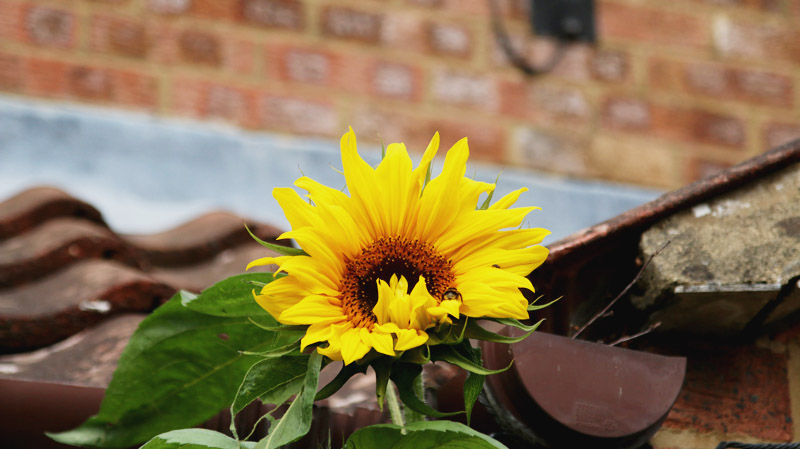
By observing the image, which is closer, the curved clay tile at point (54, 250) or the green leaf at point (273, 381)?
the green leaf at point (273, 381)

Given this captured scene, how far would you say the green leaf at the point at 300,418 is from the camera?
931 millimetres

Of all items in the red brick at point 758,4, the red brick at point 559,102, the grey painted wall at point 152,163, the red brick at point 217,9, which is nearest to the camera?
the grey painted wall at point 152,163

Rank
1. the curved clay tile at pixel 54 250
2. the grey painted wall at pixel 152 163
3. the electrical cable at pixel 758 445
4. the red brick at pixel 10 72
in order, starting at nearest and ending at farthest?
the electrical cable at pixel 758 445 < the curved clay tile at pixel 54 250 < the grey painted wall at pixel 152 163 < the red brick at pixel 10 72

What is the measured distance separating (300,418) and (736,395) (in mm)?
641

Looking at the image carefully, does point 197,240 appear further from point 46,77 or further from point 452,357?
point 452,357

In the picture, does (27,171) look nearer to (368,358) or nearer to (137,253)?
(137,253)

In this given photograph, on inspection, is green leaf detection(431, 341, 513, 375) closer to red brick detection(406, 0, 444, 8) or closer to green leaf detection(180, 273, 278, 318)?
green leaf detection(180, 273, 278, 318)

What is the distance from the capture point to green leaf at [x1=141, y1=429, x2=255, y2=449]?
36.4 inches

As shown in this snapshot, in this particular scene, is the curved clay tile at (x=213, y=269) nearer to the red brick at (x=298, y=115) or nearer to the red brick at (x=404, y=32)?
the red brick at (x=298, y=115)

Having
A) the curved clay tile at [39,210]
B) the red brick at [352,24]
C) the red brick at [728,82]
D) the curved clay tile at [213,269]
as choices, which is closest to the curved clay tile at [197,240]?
the curved clay tile at [213,269]

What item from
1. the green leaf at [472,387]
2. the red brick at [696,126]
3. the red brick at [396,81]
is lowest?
the red brick at [696,126]

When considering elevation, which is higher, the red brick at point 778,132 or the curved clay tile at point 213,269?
the curved clay tile at point 213,269

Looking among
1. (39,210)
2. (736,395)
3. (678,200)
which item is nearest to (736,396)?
(736,395)

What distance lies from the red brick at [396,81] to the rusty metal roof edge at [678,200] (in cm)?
184
